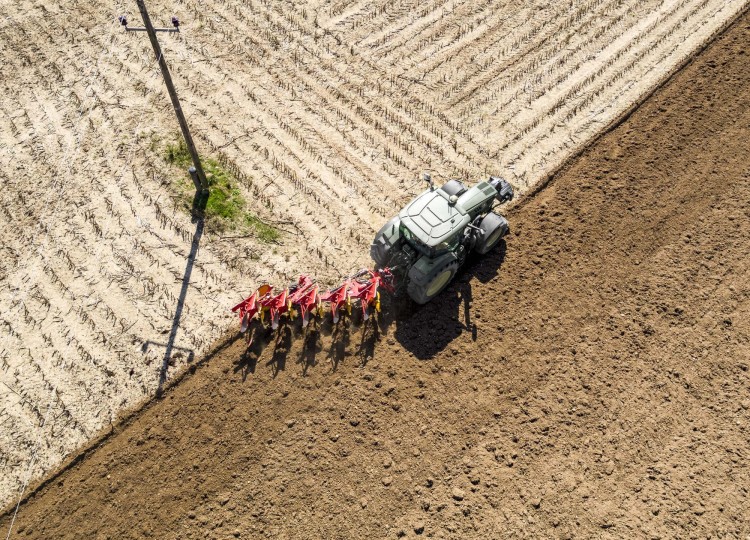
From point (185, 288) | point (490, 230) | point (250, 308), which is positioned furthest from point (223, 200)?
point (490, 230)

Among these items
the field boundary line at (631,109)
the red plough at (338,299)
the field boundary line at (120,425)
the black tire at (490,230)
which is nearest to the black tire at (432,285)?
the black tire at (490,230)

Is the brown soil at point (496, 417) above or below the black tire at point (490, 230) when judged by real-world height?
below

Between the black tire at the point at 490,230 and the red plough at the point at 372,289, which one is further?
the black tire at the point at 490,230

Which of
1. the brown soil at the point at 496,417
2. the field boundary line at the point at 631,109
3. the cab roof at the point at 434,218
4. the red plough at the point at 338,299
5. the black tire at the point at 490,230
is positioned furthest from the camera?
the field boundary line at the point at 631,109

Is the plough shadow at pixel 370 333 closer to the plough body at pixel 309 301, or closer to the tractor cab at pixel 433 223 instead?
the plough body at pixel 309 301

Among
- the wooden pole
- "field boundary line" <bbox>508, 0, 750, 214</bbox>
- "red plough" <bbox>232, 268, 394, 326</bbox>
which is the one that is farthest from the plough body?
"field boundary line" <bbox>508, 0, 750, 214</bbox>

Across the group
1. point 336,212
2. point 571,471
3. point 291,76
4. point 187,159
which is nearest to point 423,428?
point 571,471

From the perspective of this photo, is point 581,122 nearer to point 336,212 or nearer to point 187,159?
point 336,212

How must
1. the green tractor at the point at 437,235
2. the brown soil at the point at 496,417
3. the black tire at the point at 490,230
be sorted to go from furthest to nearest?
the black tire at the point at 490,230 → the green tractor at the point at 437,235 → the brown soil at the point at 496,417
